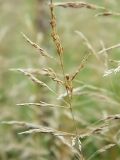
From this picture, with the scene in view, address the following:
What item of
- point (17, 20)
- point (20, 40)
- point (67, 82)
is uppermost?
point (67, 82)

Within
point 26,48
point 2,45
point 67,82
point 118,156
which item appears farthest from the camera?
point 2,45

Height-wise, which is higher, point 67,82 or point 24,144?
point 67,82

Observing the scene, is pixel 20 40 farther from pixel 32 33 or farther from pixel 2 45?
pixel 32 33

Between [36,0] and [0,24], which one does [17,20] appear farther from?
[0,24]

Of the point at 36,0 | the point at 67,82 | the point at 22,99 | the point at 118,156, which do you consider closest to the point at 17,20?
the point at 36,0

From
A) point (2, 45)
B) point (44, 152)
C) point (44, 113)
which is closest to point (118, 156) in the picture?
point (44, 152)

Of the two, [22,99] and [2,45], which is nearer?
[22,99]

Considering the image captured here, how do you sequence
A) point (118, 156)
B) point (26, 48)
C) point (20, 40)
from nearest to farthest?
point (118, 156) < point (26, 48) < point (20, 40)
